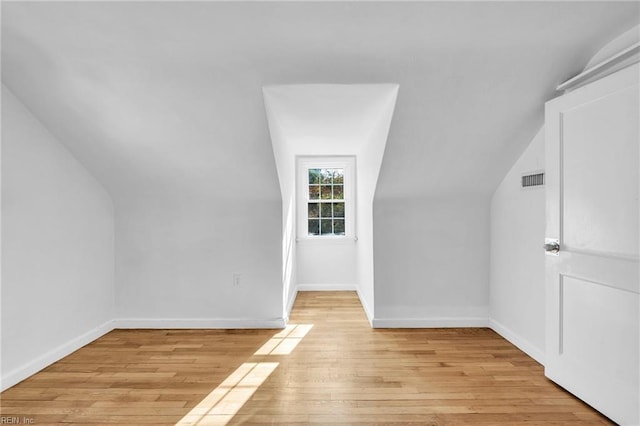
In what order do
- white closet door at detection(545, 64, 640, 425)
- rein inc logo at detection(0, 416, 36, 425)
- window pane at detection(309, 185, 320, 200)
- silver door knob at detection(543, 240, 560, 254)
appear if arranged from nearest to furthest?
1. white closet door at detection(545, 64, 640, 425)
2. rein inc logo at detection(0, 416, 36, 425)
3. silver door knob at detection(543, 240, 560, 254)
4. window pane at detection(309, 185, 320, 200)

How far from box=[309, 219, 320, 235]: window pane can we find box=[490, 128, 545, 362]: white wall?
2.54 meters

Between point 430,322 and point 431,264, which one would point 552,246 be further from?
point 430,322

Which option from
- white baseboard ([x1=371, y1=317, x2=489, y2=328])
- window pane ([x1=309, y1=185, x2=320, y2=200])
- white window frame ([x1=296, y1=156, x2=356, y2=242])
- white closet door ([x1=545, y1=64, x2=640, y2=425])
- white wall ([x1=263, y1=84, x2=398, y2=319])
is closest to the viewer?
white closet door ([x1=545, y1=64, x2=640, y2=425])

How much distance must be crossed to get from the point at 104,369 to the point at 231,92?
222 cm

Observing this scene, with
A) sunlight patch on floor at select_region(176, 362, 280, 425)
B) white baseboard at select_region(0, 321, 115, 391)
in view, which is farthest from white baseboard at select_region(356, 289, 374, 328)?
white baseboard at select_region(0, 321, 115, 391)

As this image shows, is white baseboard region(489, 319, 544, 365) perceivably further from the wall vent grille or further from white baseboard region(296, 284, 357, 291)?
white baseboard region(296, 284, 357, 291)

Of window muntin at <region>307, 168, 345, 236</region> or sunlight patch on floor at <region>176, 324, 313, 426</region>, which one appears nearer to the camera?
sunlight patch on floor at <region>176, 324, 313, 426</region>

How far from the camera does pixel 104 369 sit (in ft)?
8.79

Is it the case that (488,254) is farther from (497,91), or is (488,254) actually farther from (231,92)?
(231,92)

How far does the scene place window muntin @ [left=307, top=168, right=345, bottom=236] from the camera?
5.41m

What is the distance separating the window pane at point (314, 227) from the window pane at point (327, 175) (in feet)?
2.01

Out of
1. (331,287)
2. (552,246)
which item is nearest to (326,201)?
(331,287)

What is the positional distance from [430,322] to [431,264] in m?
0.57

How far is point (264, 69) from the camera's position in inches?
95.2
